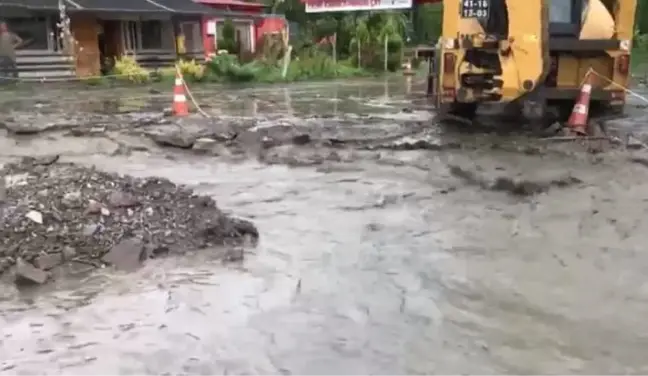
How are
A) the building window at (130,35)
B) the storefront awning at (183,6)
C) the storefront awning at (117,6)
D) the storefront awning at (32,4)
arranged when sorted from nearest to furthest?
the storefront awning at (32,4), the storefront awning at (117,6), the storefront awning at (183,6), the building window at (130,35)

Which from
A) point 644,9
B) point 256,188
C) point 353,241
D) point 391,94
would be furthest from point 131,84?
point 644,9

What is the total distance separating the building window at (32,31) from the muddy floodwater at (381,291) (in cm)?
2119

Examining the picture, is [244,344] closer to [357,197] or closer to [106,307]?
[106,307]

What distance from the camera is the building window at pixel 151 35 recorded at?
33.2 meters

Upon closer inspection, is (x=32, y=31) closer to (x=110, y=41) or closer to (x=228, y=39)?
(x=110, y=41)

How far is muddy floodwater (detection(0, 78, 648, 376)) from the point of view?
16.1 ft

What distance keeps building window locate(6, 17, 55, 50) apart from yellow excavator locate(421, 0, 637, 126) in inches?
776

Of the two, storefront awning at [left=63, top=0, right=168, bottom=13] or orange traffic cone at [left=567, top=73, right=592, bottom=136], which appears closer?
orange traffic cone at [left=567, top=73, right=592, bottom=136]

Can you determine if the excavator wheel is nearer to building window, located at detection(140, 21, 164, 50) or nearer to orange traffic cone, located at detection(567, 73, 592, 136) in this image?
orange traffic cone, located at detection(567, 73, 592, 136)

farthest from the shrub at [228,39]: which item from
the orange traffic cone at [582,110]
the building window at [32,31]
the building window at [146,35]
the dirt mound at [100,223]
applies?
the dirt mound at [100,223]

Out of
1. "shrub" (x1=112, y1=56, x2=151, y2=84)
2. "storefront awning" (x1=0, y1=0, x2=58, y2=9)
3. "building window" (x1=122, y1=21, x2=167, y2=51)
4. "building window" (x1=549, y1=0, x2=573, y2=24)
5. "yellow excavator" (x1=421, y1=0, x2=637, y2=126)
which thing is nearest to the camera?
"yellow excavator" (x1=421, y1=0, x2=637, y2=126)

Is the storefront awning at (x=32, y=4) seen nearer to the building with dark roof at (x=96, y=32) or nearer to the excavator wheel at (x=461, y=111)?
the building with dark roof at (x=96, y=32)

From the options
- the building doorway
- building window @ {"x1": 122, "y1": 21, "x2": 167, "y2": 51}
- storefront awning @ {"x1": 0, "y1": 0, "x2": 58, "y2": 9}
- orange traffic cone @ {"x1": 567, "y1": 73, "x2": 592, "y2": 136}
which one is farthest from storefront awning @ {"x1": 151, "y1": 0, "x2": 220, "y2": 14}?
orange traffic cone @ {"x1": 567, "y1": 73, "x2": 592, "y2": 136}

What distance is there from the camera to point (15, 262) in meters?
6.42
